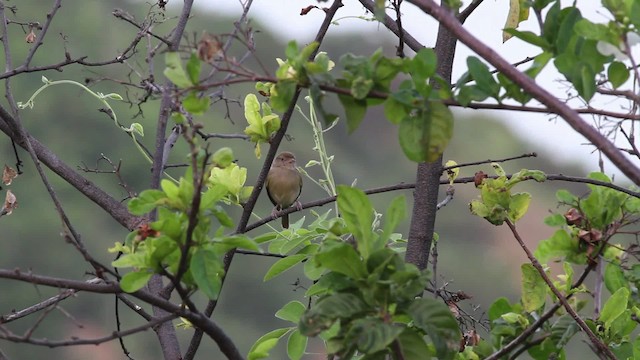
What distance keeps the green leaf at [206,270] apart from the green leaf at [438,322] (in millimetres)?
280

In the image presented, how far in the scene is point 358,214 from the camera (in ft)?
4.67

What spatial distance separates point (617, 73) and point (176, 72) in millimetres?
619

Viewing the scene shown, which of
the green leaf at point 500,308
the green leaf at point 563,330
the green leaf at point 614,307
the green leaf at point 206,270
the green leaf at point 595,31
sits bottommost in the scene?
the green leaf at point 563,330

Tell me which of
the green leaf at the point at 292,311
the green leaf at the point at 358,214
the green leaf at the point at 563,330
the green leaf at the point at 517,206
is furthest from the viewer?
the green leaf at the point at 292,311

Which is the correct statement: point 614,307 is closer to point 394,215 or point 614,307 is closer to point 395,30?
point 394,215

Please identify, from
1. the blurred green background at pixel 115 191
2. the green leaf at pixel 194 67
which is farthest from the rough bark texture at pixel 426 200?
the blurred green background at pixel 115 191

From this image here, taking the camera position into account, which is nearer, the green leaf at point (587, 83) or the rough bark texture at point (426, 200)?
the green leaf at point (587, 83)

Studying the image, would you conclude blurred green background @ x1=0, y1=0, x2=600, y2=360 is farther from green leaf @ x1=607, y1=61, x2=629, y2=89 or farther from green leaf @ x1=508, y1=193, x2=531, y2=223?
green leaf @ x1=607, y1=61, x2=629, y2=89

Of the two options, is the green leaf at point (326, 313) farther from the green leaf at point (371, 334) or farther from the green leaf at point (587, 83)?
the green leaf at point (587, 83)

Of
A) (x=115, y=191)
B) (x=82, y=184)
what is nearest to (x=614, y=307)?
(x=82, y=184)

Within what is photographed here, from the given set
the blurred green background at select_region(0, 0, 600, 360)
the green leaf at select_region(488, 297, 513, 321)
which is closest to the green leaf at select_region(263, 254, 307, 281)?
the green leaf at select_region(488, 297, 513, 321)

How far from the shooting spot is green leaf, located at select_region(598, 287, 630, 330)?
1.72m

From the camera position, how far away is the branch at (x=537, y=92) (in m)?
1.20

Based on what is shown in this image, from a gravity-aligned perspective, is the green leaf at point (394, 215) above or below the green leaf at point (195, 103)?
below
